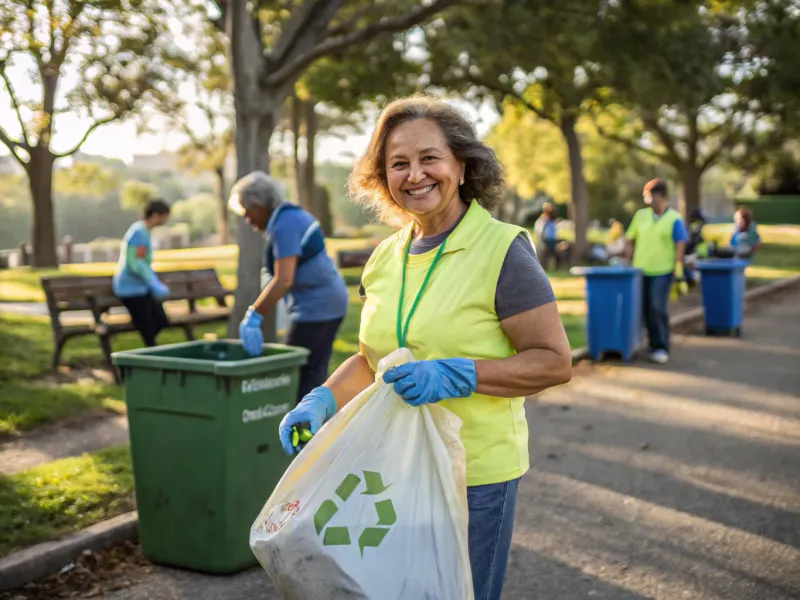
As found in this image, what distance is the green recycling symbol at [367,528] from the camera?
2256mm

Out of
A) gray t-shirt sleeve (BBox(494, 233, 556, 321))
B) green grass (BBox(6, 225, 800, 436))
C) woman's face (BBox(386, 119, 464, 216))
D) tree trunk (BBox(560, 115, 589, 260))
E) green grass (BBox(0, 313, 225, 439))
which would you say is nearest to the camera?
gray t-shirt sleeve (BBox(494, 233, 556, 321))

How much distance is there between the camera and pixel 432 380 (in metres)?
2.32

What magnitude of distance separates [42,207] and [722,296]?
71.1 feet

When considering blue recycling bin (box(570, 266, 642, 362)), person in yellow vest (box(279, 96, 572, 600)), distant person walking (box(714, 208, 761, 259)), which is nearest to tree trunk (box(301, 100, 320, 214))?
distant person walking (box(714, 208, 761, 259))

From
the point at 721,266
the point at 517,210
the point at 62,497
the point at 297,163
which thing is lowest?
the point at 62,497

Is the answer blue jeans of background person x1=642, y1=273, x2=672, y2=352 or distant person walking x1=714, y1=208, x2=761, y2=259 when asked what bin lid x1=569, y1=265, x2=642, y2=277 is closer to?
blue jeans of background person x1=642, y1=273, x2=672, y2=352

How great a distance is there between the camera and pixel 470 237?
99.0 inches

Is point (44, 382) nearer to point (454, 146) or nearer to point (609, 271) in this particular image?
point (609, 271)

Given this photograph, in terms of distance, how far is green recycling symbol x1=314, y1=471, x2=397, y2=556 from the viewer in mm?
2256

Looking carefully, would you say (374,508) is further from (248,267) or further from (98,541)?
(248,267)

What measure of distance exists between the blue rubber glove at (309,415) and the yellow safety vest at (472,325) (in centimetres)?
26

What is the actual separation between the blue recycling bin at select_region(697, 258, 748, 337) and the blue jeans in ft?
36.9

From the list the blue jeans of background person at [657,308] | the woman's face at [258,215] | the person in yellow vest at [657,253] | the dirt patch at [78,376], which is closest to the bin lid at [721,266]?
the person in yellow vest at [657,253]

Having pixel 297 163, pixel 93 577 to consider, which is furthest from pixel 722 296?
pixel 297 163
